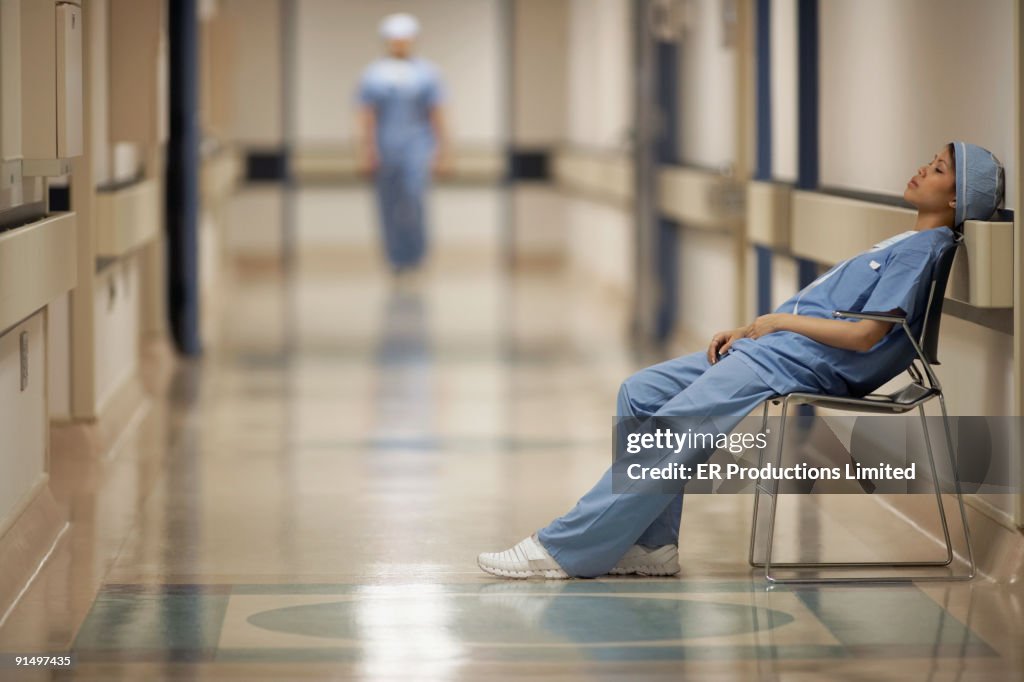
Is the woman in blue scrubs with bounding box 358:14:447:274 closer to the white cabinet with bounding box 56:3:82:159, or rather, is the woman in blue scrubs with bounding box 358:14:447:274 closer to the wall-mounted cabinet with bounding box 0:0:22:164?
the white cabinet with bounding box 56:3:82:159

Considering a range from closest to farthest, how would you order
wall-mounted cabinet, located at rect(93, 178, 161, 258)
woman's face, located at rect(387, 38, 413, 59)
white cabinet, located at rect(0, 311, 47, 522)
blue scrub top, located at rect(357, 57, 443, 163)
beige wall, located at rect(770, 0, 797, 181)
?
white cabinet, located at rect(0, 311, 47, 522) → wall-mounted cabinet, located at rect(93, 178, 161, 258) → beige wall, located at rect(770, 0, 797, 181) → woman's face, located at rect(387, 38, 413, 59) → blue scrub top, located at rect(357, 57, 443, 163)

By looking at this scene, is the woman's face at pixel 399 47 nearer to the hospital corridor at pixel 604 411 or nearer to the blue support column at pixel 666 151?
the hospital corridor at pixel 604 411

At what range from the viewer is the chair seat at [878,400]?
3236 millimetres

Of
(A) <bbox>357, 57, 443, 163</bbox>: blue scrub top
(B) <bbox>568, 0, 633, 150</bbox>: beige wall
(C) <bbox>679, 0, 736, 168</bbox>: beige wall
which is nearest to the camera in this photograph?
(C) <bbox>679, 0, 736, 168</bbox>: beige wall

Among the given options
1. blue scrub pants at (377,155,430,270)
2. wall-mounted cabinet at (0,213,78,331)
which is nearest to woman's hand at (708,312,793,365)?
wall-mounted cabinet at (0,213,78,331)

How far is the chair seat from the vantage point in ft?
10.6

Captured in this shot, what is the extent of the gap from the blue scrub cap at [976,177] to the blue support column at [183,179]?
14.1 feet

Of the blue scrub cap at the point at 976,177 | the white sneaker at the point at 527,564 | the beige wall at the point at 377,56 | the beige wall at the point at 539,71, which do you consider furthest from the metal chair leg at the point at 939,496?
the beige wall at the point at 377,56

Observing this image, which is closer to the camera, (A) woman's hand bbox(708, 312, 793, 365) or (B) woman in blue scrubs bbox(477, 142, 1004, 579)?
(B) woman in blue scrubs bbox(477, 142, 1004, 579)

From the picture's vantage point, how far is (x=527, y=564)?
3375mm

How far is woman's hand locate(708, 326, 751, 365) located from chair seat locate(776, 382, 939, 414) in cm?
21

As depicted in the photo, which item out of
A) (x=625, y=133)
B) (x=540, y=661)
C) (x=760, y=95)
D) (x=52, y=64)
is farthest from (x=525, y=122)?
(x=540, y=661)

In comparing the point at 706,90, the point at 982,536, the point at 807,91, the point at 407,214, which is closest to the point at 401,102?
the point at 407,214

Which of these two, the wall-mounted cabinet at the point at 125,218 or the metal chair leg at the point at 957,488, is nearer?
the metal chair leg at the point at 957,488
